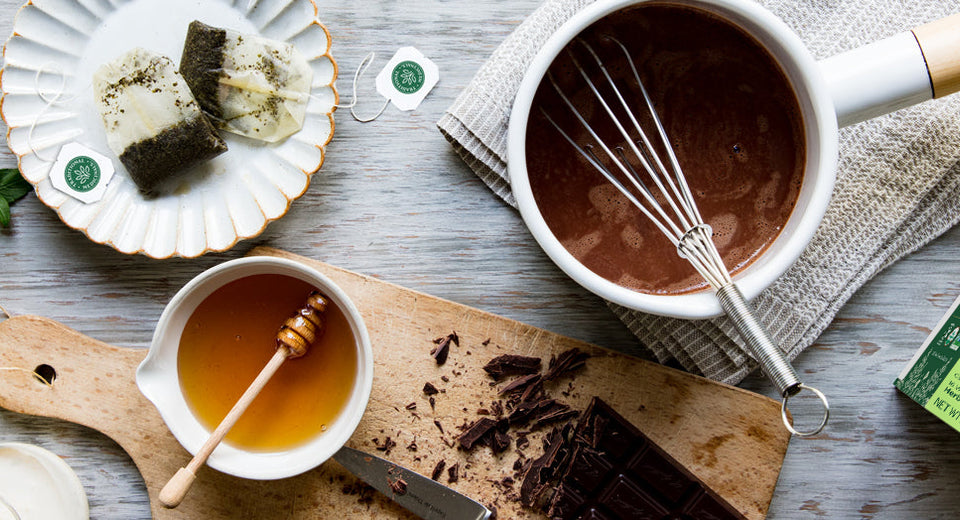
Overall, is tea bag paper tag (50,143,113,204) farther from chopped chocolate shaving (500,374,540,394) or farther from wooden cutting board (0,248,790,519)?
chopped chocolate shaving (500,374,540,394)

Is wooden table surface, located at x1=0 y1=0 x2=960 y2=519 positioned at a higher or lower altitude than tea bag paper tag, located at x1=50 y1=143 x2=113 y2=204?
lower

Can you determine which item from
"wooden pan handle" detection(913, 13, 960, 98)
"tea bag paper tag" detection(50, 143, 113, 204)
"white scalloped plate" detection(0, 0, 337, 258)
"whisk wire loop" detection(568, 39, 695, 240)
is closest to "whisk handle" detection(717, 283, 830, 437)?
"whisk wire loop" detection(568, 39, 695, 240)

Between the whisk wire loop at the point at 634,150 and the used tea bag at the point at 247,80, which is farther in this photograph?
the used tea bag at the point at 247,80

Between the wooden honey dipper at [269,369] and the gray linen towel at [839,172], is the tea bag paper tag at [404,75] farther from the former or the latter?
the wooden honey dipper at [269,369]

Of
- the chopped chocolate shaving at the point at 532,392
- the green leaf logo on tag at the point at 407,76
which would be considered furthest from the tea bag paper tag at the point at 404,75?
the chopped chocolate shaving at the point at 532,392

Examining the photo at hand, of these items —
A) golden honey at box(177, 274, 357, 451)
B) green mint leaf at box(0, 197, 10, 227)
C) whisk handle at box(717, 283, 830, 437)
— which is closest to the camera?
whisk handle at box(717, 283, 830, 437)

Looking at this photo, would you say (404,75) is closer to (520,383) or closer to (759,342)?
(520,383)
